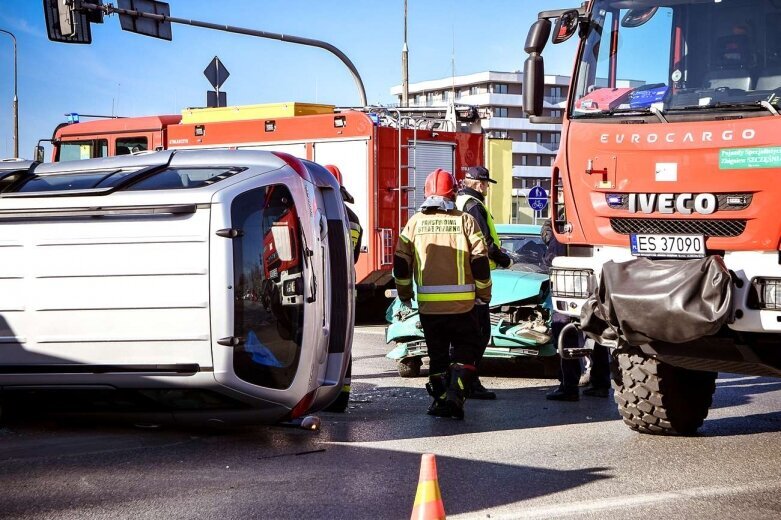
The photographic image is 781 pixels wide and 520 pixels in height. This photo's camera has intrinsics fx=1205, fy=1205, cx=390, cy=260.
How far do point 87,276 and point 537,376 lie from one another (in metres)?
5.95

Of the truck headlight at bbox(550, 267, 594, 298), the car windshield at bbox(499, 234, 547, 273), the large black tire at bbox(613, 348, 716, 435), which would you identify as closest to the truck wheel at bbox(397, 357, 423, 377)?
the car windshield at bbox(499, 234, 547, 273)

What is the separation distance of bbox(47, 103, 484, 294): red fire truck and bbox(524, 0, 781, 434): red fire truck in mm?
9210

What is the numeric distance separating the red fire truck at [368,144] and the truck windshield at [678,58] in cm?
928

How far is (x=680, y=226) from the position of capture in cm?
755

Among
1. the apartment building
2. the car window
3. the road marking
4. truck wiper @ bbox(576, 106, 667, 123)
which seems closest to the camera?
the road marking

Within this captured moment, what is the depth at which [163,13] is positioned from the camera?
22391mm

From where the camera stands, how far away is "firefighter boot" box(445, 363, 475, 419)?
9.23 metres

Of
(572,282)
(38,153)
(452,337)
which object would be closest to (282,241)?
(572,282)

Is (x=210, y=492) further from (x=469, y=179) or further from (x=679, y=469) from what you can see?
(x=469, y=179)

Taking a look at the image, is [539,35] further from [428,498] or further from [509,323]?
[428,498]

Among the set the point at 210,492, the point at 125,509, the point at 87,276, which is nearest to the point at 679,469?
the point at 210,492

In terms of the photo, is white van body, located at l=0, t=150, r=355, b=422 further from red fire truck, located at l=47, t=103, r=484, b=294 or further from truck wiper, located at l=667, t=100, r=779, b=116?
red fire truck, located at l=47, t=103, r=484, b=294

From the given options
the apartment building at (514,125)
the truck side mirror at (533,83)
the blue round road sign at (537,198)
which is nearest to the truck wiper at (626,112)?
the truck side mirror at (533,83)

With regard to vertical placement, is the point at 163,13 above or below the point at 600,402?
above
